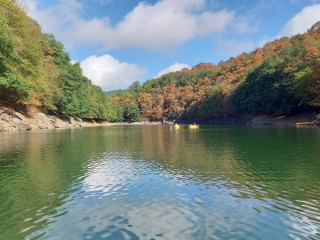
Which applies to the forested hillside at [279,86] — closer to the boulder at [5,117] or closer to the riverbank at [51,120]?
the riverbank at [51,120]

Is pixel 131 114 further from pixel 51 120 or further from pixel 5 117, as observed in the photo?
pixel 5 117

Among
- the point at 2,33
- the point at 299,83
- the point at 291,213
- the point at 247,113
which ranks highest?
the point at 2,33

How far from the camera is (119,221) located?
9.96 metres

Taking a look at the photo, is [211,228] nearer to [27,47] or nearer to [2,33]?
[2,33]

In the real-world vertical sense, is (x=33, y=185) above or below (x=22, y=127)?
below

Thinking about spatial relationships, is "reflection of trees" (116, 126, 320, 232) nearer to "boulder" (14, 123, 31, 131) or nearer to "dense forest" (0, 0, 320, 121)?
"dense forest" (0, 0, 320, 121)

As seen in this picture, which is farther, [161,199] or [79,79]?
[79,79]

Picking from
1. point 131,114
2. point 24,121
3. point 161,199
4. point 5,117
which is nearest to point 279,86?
point 24,121

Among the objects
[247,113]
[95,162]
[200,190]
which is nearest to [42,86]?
[95,162]

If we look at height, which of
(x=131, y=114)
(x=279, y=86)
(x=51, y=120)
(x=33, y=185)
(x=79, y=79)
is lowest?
(x=33, y=185)

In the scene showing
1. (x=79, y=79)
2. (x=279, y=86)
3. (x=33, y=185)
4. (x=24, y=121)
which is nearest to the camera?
(x=33, y=185)

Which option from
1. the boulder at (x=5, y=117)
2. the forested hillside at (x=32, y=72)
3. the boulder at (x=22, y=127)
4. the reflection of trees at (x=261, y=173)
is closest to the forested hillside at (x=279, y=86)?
the reflection of trees at (x=261, y=173)

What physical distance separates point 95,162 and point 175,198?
35.0 feet

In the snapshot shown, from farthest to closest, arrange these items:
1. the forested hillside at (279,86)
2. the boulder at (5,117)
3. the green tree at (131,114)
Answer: the green tree at (131,114), the forested hillside at (279,86), the boulder at (5,117)
